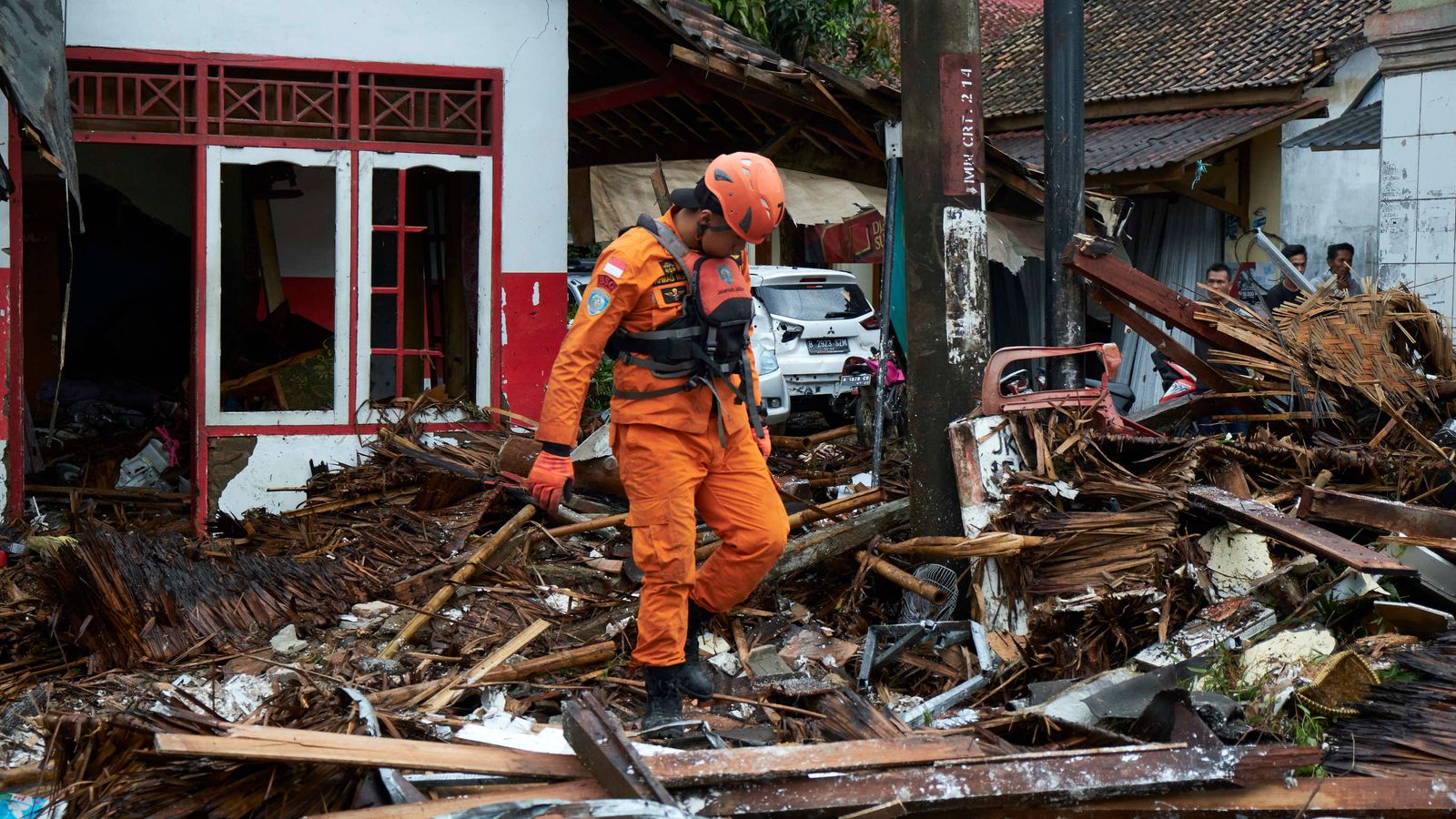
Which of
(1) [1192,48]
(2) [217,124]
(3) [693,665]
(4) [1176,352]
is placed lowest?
(3) [693,665]

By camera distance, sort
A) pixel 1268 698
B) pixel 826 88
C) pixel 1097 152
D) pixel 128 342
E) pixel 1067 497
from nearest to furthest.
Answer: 1. pixel 1268 698
2. pixel 1067 497
3. pixel 826 88
4. pixel 128 342
5. pixel 1097 152

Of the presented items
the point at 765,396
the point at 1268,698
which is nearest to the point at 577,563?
the point at 1268,698

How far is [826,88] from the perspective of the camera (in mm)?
8438

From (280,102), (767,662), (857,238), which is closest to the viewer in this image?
(767,662)

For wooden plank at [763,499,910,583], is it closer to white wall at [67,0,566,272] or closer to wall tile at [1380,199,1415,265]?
white wall at [67,0,566,272]

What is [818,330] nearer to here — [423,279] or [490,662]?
[423,279]

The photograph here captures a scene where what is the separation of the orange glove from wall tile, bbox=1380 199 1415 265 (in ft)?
27.0

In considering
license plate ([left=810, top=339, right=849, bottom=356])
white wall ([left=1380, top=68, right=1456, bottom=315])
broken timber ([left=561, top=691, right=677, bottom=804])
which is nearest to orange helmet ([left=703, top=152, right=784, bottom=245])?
broken timber ([left=561, top=691, right=677, bottom=804])

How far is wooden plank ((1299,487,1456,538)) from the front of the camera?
5059 mm

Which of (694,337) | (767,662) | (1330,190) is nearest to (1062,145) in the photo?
(694,337)

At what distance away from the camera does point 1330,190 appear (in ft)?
54.0

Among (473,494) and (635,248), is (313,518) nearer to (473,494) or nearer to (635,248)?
(473,494)

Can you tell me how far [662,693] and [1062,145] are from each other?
4056mm

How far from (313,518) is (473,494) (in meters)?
0.84
